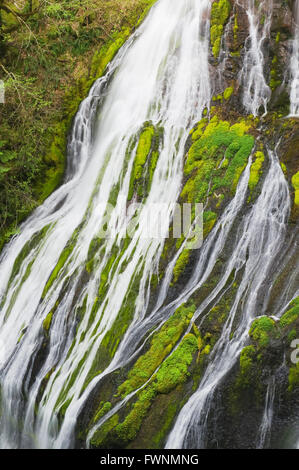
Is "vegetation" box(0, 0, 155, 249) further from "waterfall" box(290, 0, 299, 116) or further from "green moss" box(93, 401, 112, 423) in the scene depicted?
"green moss" box(93, 401, 112, 423)

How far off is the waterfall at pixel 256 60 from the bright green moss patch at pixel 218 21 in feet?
1.79

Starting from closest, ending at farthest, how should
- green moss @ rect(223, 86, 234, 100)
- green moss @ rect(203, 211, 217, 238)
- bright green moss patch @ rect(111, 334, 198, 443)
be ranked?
bright green moss patch @ rect(111, 334, 198, 443) < green moss @ rect(203, 211, 217, 238) < green moss @ rect(223, 86, 234, 100)

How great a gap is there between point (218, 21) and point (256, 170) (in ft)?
14.5

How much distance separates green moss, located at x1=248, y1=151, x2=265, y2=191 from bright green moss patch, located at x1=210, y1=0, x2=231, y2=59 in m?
3.22

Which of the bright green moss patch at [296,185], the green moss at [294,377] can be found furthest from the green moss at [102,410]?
the bright green moss patch at [296,185]

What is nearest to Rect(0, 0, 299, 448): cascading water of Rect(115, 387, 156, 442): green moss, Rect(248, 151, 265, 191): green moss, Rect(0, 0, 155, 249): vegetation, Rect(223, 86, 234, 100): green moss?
Rect(248, 151, 265, 191): green moss

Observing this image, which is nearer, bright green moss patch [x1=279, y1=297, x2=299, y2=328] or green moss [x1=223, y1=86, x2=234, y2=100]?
Answer: bright green moss patch [x1=279, y1=297, x2=299, y2=328]

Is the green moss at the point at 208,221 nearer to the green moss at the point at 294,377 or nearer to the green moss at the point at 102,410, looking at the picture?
the green moss at the point at 294,377

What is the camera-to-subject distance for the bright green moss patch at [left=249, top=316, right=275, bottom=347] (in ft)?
22.3

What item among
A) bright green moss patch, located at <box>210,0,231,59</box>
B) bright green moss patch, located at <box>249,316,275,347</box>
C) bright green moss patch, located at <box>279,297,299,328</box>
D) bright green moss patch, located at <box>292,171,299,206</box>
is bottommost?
bright green moss patch, located at <box>249,316,275,347</box>

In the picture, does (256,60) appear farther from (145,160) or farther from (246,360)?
(246,360)
